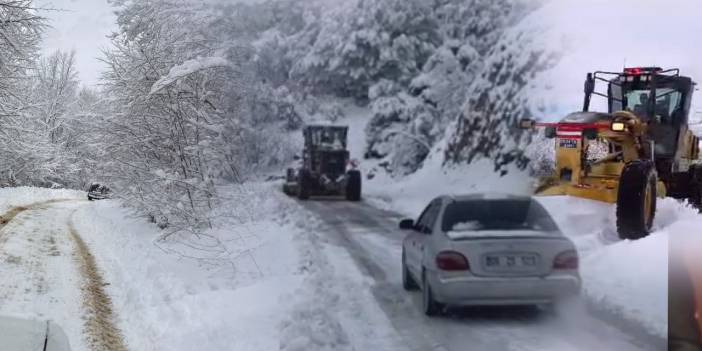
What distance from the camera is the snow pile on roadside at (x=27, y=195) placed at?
23044 millimetres

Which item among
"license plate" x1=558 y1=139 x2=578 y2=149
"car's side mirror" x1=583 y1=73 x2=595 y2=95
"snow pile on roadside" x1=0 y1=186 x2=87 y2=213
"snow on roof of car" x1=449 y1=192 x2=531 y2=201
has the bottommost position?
"snow pile on roadside" x1=0 y1=186 x2=87 y2=213

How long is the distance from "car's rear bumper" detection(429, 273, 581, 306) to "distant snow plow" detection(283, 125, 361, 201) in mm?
697

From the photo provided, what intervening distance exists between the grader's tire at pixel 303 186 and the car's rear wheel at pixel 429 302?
836 mm

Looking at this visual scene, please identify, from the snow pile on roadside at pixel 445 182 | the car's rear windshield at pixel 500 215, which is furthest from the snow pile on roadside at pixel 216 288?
the car's rear windshield at pixel 500 215

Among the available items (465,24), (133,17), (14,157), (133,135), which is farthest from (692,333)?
(14,157)

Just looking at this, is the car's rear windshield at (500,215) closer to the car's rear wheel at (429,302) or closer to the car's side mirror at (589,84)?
the car's side mirror at (589,84)

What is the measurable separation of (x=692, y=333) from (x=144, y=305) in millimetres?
5532

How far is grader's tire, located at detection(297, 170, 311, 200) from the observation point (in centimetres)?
313

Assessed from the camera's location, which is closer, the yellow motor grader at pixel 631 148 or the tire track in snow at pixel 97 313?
the yellow motor grader at pixel 631 148

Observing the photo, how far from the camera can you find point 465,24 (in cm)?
288

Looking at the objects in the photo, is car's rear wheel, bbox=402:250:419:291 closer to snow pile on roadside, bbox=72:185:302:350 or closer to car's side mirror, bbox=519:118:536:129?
snow pile on roadside, bbox=72:185:302:350

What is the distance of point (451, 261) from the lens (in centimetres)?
326

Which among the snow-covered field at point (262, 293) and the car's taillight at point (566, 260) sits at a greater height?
the car's taillight at point (566, 260)

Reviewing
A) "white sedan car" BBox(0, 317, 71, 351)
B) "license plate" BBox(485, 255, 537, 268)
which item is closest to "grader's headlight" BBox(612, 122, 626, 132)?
"license plate" BBox(485, 255, 537, 268)
